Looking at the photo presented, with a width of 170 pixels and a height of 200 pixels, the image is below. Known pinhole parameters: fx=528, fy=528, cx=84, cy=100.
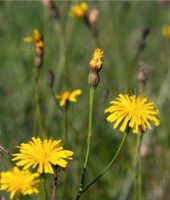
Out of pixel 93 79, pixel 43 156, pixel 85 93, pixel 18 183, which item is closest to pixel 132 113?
pixel 93 79

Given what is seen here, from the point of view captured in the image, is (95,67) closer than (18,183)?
No

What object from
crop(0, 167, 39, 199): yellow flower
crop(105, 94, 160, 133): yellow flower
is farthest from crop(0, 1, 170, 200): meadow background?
crop(0, 167, 39, 199): yellow flower

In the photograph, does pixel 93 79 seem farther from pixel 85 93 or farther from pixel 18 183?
pixel 85 93

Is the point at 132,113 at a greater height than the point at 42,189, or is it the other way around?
the point at 132,113

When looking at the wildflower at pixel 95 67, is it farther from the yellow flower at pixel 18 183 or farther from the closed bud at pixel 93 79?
the yellow flower at pixel 18 183

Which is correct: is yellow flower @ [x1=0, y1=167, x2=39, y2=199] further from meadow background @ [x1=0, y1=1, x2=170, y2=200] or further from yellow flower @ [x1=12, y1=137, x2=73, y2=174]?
meadow background @ [x1=0, y1=1, x2=170, y2=200]

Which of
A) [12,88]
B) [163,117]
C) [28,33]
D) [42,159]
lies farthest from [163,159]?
[28,33]
